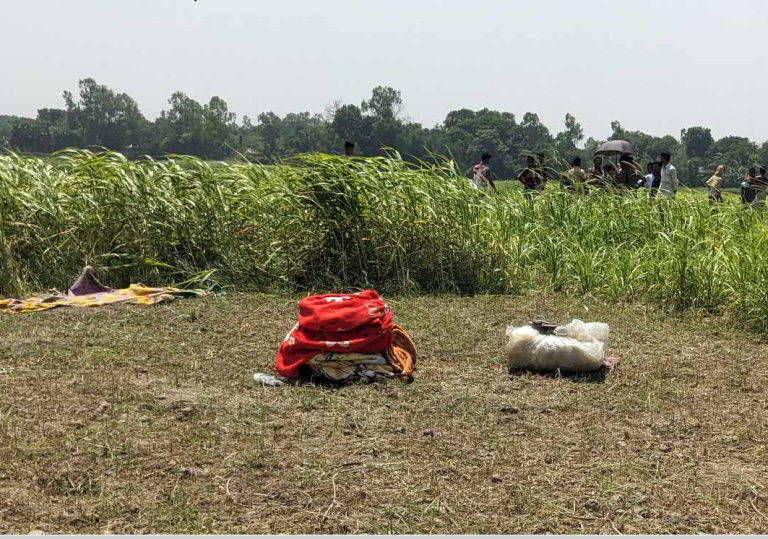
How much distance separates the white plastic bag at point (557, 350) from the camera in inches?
202

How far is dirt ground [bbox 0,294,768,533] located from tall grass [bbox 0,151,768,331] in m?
1.86

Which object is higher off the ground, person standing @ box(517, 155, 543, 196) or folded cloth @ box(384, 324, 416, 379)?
person standing @ box(517, 155, 543, 196)

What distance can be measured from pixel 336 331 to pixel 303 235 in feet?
10.8

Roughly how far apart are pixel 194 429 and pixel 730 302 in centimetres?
479

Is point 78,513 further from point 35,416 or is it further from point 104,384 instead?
point 104,384

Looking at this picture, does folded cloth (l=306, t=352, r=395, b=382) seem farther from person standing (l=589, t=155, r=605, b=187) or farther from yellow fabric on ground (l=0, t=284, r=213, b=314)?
person standing (l=589, t=155, r=605, b=187)

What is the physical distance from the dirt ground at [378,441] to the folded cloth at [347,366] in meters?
0.14

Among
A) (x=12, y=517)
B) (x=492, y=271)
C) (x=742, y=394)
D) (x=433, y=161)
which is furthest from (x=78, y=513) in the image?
(x=433, y=161)

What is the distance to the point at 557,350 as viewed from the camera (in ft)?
16.9

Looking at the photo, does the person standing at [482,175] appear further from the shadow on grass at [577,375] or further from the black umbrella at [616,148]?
the black umbrella at [616,148]

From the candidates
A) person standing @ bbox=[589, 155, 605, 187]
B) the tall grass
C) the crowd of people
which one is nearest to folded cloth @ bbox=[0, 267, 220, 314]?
the tall grass

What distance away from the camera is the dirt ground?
3168 millimetres

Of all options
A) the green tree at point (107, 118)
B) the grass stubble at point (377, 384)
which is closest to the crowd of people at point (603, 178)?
the grass stubble at point (377, 384)

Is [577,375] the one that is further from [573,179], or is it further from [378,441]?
[573,179]
